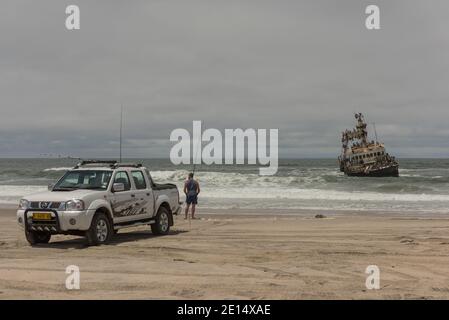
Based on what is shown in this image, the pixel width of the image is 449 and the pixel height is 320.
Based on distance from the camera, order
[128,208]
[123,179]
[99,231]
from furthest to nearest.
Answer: [123,179]
[128,208]
[99,231]

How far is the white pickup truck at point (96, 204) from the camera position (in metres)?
11.2

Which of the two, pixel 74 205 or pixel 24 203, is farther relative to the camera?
pixel 24 203

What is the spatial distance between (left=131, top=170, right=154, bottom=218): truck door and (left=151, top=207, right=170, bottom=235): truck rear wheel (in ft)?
1.11

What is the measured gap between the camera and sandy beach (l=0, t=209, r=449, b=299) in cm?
729

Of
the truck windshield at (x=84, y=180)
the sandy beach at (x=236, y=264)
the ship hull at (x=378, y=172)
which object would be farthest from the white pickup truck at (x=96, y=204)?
the ship hull at (x=378, y=172)

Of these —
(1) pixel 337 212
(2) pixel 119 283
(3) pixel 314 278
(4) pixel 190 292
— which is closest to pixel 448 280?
(3) pixel 314 278

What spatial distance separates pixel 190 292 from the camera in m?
7.23

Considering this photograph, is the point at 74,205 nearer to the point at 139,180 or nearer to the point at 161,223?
the point at 139,180

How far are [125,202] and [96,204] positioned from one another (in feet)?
3.55

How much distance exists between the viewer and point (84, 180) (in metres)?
12.3

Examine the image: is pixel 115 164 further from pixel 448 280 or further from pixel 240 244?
pixel 448 280

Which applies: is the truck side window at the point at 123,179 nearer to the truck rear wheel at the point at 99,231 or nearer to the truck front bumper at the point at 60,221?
the truck rear wheel at the point at 99,231

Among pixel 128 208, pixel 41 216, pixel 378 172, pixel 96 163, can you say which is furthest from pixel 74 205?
pixel 378 172
